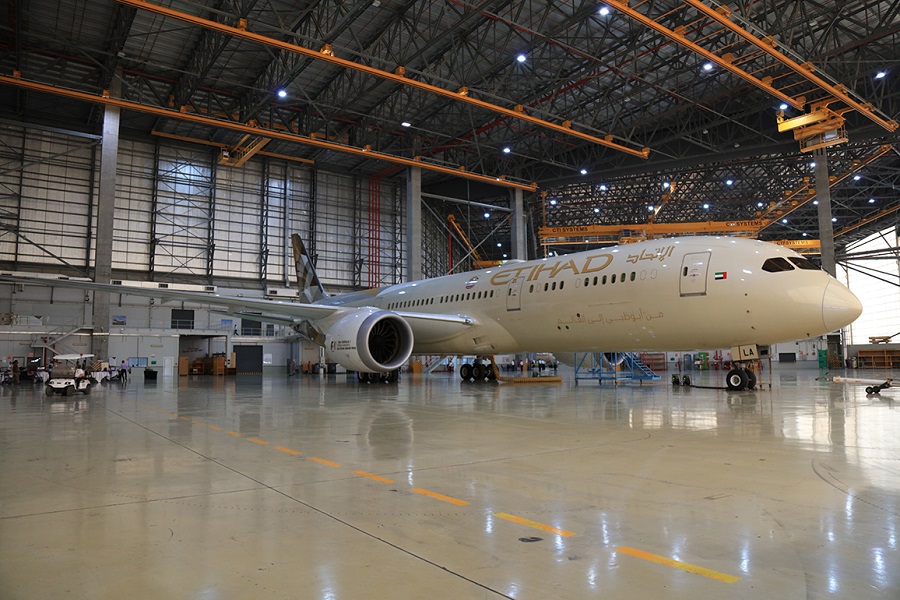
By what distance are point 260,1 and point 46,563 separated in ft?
71.4

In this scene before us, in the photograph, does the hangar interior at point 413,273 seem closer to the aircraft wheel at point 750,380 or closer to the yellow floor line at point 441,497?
the yellow floor line at point 441,497

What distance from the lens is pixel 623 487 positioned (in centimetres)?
412

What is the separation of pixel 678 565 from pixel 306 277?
75.3 ft

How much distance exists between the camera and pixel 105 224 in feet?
77.4

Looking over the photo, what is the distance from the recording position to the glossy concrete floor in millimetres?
2416

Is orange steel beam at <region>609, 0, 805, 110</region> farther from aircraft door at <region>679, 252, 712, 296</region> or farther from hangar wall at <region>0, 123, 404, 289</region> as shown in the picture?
hangar wall at <region>0, 123, 404, 289</region>

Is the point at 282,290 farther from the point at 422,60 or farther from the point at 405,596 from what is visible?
the point at 405,596

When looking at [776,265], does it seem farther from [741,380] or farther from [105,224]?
[105,224]

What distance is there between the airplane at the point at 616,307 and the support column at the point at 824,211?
498 inches

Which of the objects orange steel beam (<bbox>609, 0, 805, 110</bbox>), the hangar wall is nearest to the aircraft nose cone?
orange steel beam (<bbox>609, 0, 805, 110</bbox>)

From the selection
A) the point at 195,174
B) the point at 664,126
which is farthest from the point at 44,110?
the point at 664,126

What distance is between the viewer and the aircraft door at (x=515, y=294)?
14.2 metres

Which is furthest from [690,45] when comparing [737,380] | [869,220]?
[869,220]

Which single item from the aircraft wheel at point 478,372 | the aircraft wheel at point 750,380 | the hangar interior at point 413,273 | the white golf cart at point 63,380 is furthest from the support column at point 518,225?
the white golf cart at point 63,380
